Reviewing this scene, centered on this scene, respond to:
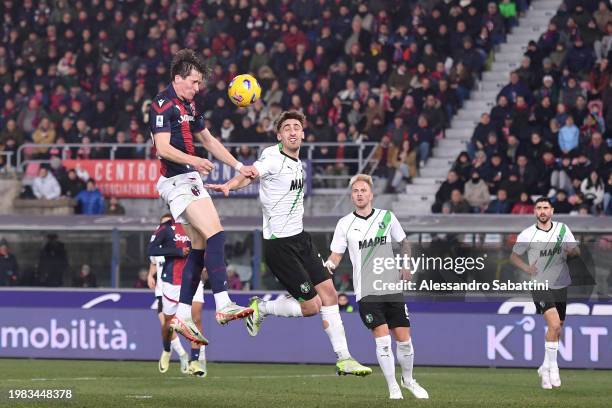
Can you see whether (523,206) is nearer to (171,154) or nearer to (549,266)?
(549,266)

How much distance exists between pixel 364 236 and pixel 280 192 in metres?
1.29

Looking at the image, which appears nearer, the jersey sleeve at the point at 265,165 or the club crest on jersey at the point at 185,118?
the club crest on jersey at the point at 185,118

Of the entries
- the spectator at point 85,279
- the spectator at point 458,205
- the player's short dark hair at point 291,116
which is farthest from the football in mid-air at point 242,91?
the spectator at point 458,205

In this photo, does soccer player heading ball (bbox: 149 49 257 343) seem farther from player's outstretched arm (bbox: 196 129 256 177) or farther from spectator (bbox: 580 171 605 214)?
spectator (bbox: 580 171 605 214)

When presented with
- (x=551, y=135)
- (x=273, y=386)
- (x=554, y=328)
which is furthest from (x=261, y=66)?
(x=554, y=328)

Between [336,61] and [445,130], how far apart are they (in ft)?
10.4

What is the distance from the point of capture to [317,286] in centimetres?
1405

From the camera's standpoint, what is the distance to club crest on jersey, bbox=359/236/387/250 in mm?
14469

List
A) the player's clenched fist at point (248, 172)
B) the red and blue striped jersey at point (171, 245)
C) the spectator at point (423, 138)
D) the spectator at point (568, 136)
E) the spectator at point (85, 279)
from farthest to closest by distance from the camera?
the spectator at point (423, 138), the spectator at point (568, 136), the spectator at point (85, 279), the red and blue striped jersey at point (171, 245), the player's clenched fist at point (248, 172)

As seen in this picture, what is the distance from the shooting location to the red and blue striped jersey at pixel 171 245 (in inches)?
722

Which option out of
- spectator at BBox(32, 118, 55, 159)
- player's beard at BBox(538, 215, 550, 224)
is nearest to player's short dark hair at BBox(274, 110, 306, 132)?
player's beard at BBox(538, 215, 550, 224)

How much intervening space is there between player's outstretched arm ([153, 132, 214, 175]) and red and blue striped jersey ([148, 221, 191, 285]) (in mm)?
5826

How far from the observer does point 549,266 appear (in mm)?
17016

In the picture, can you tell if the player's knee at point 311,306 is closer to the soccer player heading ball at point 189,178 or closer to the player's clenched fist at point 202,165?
the soccer player heading ball at point 189,178
